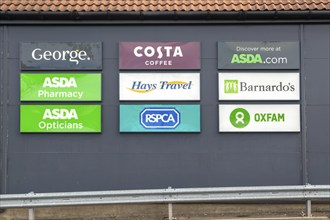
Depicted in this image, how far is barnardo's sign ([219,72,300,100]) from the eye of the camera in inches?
383

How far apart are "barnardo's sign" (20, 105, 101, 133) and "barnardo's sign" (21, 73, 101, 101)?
0.65ft

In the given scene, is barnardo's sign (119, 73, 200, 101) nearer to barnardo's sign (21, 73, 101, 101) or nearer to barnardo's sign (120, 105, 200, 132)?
barnardo's sign (120, 105, 200, 132)

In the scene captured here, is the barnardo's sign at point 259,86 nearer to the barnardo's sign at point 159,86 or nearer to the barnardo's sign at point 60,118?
the barnardo's sign at point 159,86

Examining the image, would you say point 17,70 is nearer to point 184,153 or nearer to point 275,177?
point 184,153

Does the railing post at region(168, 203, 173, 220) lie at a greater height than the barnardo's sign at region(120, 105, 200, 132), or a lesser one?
lesser

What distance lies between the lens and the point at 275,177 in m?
9.70

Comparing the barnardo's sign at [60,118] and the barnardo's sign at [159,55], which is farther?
the barnardo's sign at [159,55]

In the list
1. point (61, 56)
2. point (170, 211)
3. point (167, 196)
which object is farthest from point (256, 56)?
point (61, 56)

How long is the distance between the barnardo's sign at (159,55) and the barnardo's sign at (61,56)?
1.98 feet

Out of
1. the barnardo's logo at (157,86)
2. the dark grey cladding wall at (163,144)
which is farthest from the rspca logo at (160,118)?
the barnardo's logo at (157,86)

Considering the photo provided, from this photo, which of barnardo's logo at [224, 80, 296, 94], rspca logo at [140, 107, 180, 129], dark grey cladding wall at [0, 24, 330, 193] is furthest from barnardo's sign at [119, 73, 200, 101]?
barnardo's logo at [224, 80, 296, 94]

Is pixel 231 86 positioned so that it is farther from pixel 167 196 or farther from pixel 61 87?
pixel 61 87

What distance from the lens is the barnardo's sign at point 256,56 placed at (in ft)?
32.1

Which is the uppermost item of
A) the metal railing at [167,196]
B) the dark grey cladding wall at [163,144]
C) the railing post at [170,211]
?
the dark grey cladding wall at [163,144]
